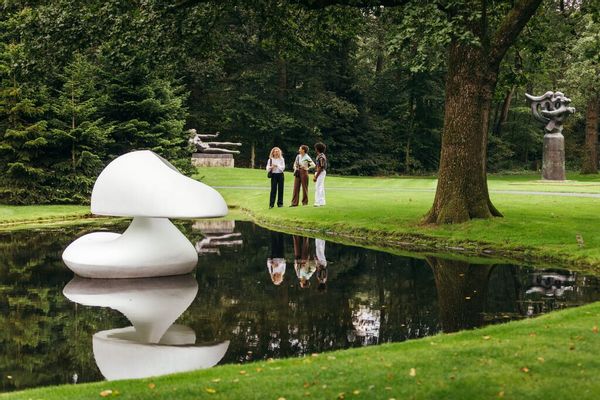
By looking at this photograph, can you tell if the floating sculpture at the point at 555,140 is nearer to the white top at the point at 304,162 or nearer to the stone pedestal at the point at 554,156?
the stone pedestal at the point at 554,156

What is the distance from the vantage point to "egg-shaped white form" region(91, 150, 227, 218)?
38.0 feet

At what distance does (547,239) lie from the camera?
15.5m

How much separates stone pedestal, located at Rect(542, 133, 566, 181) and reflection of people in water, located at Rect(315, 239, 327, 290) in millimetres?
24315

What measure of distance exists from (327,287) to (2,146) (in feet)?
58.6

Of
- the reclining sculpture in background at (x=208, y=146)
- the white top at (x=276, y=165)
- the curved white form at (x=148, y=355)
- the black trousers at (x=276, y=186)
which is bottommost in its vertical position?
the curved white form at (x=148, y=355)

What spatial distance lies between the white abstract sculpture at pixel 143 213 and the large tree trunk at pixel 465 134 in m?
6.73

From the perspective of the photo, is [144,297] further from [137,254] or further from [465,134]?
[465,134]

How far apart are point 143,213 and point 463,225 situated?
8.10 metres

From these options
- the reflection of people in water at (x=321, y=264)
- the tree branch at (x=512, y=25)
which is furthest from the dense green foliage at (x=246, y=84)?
the reflection of people in water at (x=321, y=264)

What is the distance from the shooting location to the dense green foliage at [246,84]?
16922 mm

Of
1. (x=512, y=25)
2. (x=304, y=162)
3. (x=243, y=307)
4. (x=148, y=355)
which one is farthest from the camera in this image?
(x=304, y=162)

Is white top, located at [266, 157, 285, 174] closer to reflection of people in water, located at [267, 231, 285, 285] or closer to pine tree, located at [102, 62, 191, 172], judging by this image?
reflection of people in water, located at [267, 231, 285, 285]

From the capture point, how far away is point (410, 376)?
623 centimetres

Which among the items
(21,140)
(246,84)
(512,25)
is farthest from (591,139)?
(21,140)
